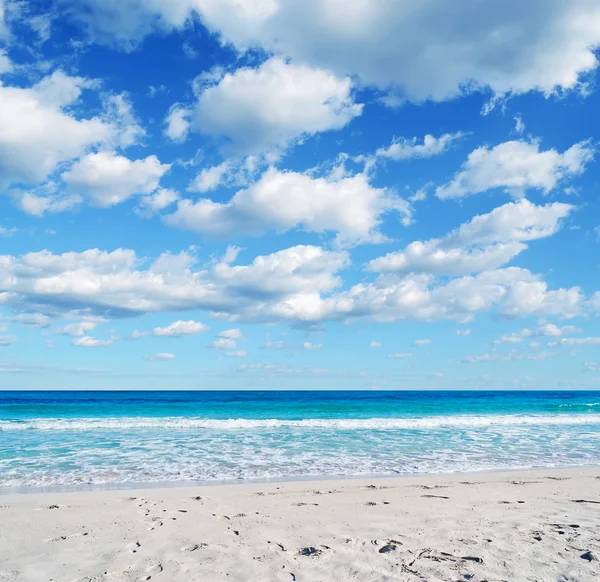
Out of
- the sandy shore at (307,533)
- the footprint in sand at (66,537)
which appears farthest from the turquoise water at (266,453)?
the footprint in sand at (66,537)

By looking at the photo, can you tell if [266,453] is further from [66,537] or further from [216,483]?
[66,537]

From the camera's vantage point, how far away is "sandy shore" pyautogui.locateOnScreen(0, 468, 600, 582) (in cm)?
472

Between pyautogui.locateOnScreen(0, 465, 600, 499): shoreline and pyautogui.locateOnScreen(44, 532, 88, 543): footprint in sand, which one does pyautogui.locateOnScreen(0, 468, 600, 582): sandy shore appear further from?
pyautogui.locateOnScreen(0, 465, 600, 499): shoreline

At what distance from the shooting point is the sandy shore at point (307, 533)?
15.5 ft

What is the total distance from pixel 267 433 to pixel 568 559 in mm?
15422

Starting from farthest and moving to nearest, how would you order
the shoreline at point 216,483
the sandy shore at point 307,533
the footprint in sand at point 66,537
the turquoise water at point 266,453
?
the turquoise water at point 266,453 → the shoreline at point 216,483 → the footprint in sand at point 66,537 → the sandy shore at point 307,533

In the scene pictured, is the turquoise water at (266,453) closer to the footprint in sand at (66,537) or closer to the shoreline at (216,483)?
the shoreline at (216,483)

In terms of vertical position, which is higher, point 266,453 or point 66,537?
point 66,537

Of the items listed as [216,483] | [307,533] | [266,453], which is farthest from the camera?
[266,453]

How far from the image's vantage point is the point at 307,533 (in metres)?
5.93

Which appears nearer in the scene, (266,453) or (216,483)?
(216,483)

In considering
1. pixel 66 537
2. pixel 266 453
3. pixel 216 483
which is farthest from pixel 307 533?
pixel 266 453

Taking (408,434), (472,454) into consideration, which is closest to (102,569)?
(472,454)

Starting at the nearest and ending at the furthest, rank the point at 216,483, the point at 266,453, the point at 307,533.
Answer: the point at 307,533
the point at 216,483
the point at 266,453
